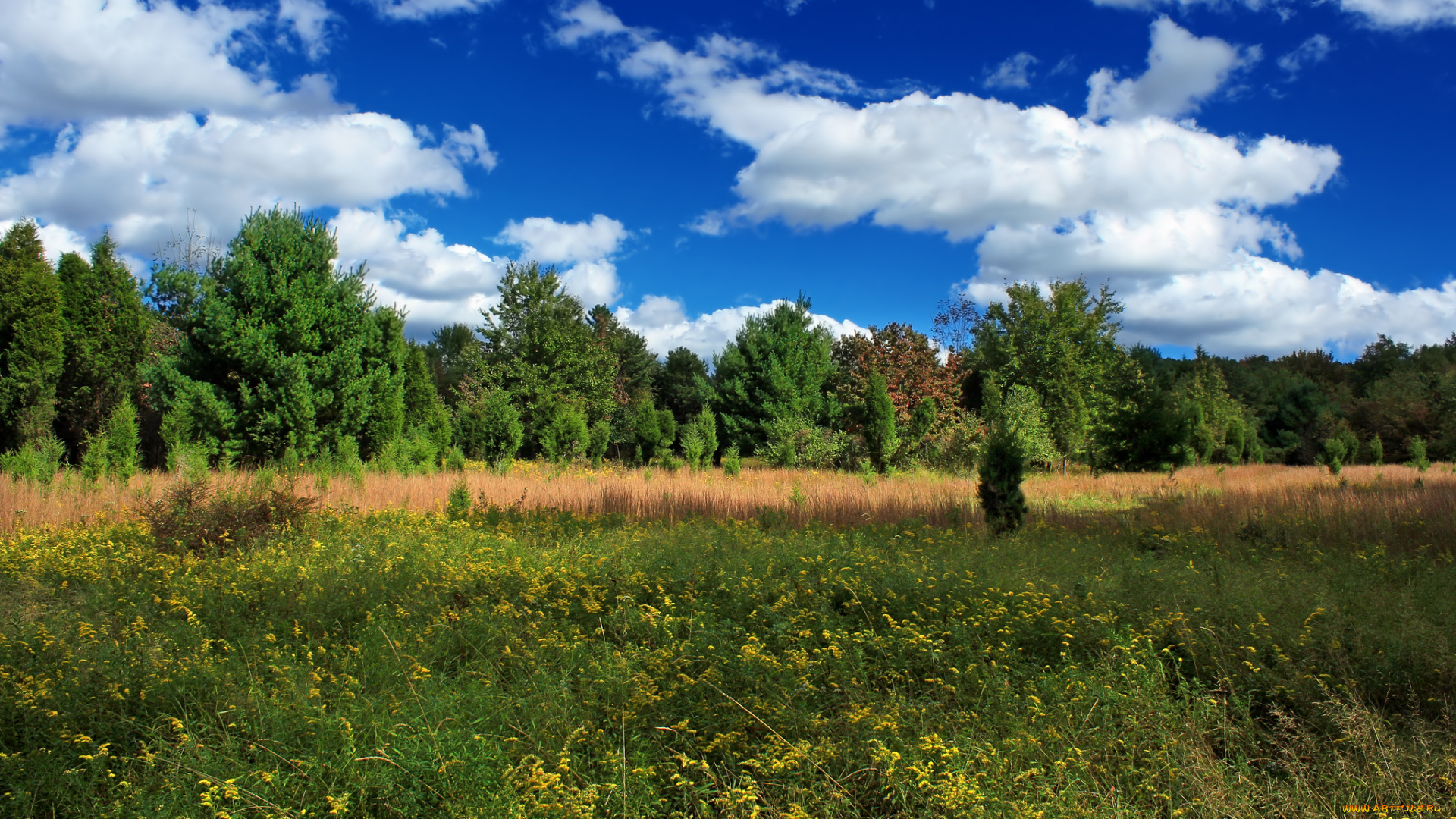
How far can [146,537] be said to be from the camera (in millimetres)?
8086

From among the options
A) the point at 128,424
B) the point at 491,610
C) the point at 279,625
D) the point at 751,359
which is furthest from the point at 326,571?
the point at 751,359

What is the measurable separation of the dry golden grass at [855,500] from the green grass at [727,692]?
3.46 metres

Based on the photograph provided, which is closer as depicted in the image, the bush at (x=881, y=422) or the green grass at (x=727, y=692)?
the green grass at (x=727, y=692)

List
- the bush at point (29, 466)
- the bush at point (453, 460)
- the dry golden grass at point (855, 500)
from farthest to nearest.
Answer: the bush at point (453, 460) < the bush at point (29, 466) < the dry golden grass at point (855, 500)

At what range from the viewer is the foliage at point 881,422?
74.2 feet

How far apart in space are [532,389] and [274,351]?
11463 mm

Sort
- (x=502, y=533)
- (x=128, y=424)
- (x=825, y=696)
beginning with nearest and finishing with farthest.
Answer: (x=825, y=696), (x=502, y=533), (x=128, y=424)

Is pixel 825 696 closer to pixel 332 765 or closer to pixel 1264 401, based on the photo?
pixel 332 765

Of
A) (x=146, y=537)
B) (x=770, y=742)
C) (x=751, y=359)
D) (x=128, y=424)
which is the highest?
(x=751, y=359)

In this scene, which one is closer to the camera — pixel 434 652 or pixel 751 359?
pixel 434 652

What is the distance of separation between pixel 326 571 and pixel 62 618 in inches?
70.0

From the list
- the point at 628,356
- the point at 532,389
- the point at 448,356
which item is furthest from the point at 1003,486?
the point at 448,356

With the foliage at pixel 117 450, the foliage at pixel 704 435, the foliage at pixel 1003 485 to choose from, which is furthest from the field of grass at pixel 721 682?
the foliage at pixel 704 435

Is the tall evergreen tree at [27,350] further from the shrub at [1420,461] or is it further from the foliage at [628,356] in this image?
the shrub at [1420,461]
